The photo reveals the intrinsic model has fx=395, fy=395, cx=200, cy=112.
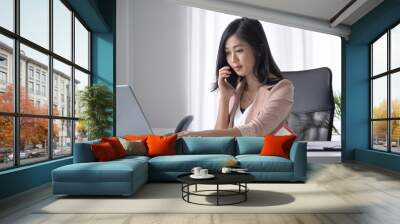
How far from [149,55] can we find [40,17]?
11.6 ft

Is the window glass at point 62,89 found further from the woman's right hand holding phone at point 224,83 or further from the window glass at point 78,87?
the woman's right hand holding phone at point 224,83

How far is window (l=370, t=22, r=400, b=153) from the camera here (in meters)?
7.82

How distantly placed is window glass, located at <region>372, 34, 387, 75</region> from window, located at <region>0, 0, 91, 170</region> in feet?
20.7

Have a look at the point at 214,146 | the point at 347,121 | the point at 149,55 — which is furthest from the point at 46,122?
the point at 347,121

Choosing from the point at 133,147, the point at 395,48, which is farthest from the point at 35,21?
the point at 395,48

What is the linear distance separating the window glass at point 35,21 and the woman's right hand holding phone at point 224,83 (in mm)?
4120

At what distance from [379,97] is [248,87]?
2897 mm

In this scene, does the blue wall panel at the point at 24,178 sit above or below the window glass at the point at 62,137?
below

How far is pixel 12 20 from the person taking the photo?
193 inches

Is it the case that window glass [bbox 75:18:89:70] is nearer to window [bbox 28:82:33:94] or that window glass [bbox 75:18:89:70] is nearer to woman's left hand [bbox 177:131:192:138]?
window [bbox 28:82:33:94]

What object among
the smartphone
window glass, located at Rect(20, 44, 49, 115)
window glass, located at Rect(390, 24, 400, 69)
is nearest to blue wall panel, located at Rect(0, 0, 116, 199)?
window glass, located at Rect(20, 44, 49, 115)

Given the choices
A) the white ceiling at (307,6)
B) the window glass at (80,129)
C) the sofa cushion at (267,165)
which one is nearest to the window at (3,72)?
the window glass at (80,129)

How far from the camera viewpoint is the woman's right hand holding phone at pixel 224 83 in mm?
8953

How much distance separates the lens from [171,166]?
572 cm
